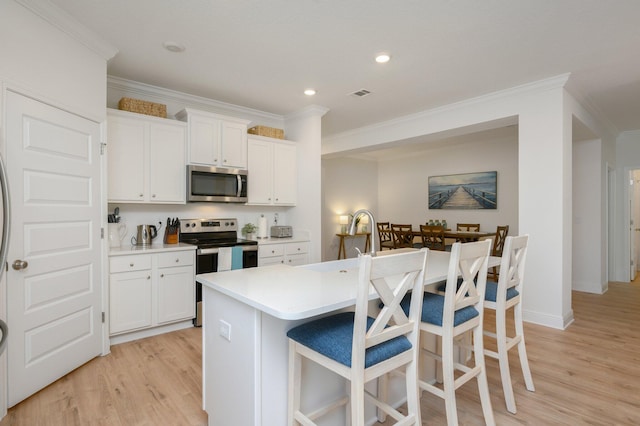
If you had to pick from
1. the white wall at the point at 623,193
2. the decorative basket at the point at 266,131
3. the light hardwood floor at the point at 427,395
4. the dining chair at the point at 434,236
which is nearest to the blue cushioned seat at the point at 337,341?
the light hardwood floor at the point at 427,395

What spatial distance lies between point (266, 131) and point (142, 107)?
1490 millimetres

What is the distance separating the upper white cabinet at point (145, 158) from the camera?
3287 mm

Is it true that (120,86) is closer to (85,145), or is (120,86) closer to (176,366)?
(85,145)

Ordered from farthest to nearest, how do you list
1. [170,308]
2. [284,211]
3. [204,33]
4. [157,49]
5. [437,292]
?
[284,211]
[170,308]
[157,49]
[204,33]
[437,292]

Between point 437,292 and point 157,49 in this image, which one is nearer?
point 437,292

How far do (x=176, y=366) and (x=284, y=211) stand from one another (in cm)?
261

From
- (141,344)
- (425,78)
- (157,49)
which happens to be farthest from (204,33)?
(141,344)

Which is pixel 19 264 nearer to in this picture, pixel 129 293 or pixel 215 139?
pixel 129 293

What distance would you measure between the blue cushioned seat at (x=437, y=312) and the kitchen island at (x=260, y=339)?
6.2 inches

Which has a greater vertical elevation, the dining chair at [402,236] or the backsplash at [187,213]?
the backsplash at [187,213]

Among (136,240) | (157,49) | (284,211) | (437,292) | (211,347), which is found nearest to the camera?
(211,347)

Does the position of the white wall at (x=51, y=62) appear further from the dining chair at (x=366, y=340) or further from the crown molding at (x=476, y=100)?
the crown molding at (x=476, y=100)

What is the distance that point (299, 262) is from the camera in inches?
174

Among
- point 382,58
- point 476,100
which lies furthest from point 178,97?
point 476,100
